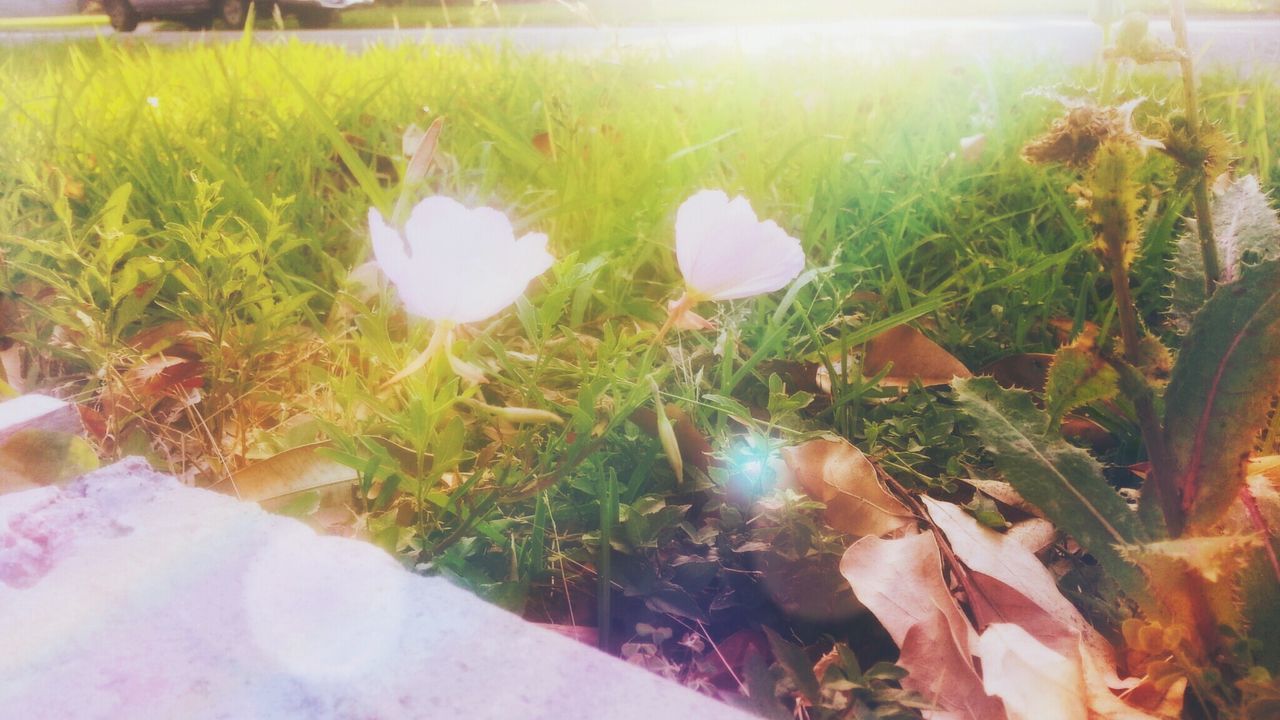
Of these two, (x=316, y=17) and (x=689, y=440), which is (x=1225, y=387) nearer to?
(x=689, y=440)

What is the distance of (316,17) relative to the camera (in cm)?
1356

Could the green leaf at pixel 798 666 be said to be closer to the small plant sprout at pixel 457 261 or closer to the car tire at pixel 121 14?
the small plant sprout at pixel 457 261

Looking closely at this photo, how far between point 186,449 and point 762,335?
0.88 meters

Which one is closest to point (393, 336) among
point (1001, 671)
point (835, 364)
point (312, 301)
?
point (312, 301)

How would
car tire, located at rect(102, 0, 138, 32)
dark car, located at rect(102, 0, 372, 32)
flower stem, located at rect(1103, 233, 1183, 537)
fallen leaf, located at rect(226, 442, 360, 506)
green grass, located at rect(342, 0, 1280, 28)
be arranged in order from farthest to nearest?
1. car tire, located at rect(102, 0, 138, 32)
2. dark car, located at rect(102, 0, 372, 32)
3. green grass, located at rect(342, 0, 1280, 28)
4. fallen leaf, located at rect(226, 442, 360, 506)
5. flower stem, located at rect(1103, 233, 1183, 537)

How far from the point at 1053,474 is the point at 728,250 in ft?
1.37

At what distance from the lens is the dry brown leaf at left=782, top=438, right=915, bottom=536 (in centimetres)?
100

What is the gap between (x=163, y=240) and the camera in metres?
1.65

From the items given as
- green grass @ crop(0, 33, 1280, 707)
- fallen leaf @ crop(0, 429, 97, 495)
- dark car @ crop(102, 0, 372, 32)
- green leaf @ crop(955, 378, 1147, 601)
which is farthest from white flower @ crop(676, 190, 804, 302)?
dark car @ crop(102, 0, 372, 32)

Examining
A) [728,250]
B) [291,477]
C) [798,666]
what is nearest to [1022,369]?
[728,250]

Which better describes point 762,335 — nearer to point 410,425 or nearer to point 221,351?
point 410,425

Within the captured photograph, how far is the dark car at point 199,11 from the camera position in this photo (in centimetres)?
1346

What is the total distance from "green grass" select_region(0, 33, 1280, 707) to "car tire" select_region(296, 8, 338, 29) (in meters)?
11.9

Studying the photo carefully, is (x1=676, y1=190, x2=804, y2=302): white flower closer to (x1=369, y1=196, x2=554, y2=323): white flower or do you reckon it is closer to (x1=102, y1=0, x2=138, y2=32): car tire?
(x1=369, y1=196, x2=554, y2=323): white flower
